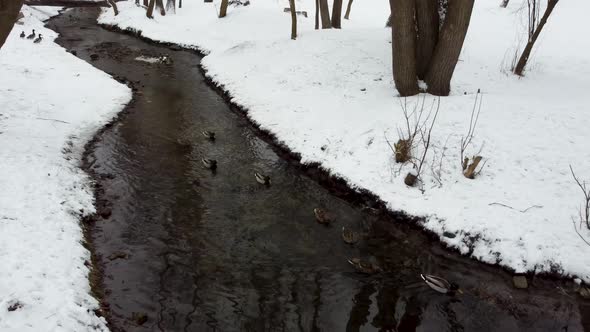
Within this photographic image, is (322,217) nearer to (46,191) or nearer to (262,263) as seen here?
(262,263)

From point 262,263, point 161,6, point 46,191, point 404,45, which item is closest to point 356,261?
point 262,263

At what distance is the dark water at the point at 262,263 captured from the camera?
6.22 meters

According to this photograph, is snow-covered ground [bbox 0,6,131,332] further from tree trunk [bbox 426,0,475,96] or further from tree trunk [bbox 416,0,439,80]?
tree trunk [bbox 416,0,439,80]

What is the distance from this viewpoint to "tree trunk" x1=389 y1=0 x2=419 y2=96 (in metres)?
10.9

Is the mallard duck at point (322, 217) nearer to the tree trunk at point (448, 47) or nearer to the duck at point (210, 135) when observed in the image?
the duck at point (210, 135)

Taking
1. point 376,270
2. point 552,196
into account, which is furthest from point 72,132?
point 552,196

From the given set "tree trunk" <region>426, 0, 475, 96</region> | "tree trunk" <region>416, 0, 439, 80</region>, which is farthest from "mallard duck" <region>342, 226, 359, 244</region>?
"tree trunk" <region>416, 0, 439, 80</region>

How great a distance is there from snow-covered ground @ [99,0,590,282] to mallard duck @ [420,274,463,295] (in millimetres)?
1132

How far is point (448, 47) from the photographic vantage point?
35.9ft

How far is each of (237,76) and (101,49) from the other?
11.7 meters

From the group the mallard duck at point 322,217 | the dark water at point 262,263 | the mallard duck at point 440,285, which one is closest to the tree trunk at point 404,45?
the dark water at point 262,263

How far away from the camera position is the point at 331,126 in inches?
456

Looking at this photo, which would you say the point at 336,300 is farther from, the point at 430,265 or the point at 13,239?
the point at 13,239

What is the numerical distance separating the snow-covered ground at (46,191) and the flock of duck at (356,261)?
3.67 meters
